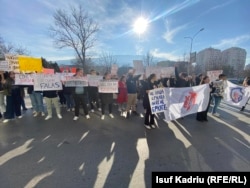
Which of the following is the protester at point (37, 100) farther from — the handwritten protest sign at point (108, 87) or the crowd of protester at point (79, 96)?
the handwritten protest sign at point (108, 87)

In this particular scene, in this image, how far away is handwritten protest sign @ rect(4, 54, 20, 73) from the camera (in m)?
6.58

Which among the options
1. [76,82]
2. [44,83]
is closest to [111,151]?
[76,82]

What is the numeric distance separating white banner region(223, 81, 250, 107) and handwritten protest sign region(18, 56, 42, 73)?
8.31m

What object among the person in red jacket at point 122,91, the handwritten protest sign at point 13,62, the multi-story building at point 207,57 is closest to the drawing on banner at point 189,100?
the person in red jacket at point 122,91

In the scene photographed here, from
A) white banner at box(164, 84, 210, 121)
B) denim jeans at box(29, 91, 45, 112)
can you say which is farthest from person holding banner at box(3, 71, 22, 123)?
white banner at box(164, 84, 210, 121)

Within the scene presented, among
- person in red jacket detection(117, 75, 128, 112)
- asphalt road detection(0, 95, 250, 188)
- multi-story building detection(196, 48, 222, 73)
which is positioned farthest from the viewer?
multi-story building detection(196, 48, 222, 73)

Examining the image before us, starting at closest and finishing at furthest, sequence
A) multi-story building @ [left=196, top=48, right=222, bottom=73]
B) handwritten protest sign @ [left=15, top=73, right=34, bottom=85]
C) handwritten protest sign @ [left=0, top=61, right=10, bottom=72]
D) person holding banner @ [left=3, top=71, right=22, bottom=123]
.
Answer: person holding banner @ [left=3, top=71, right=22, bottom=123], handwritten protest sign @ [left=0, top=61, right=10, bottom=72], handwritten protest sign @ [left=15, top=73, right=34, bottom=85], multi-story building @ [left=196, top=48, right=222, bottom=73]

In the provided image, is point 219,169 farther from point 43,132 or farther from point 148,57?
point 148,57

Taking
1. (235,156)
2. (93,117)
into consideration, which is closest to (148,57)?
(93,117)

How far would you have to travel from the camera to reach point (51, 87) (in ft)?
21.0

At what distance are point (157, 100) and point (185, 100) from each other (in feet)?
3.61

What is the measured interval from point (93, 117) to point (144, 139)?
291 cm

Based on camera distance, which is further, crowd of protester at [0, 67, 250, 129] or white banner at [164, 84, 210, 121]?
crowd of protester at [0, 67, 250, 129]

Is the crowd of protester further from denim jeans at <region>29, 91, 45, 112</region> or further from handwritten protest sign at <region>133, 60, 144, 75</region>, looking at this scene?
handwritten protest sign at <region>133, 60, 144, 75</region>
